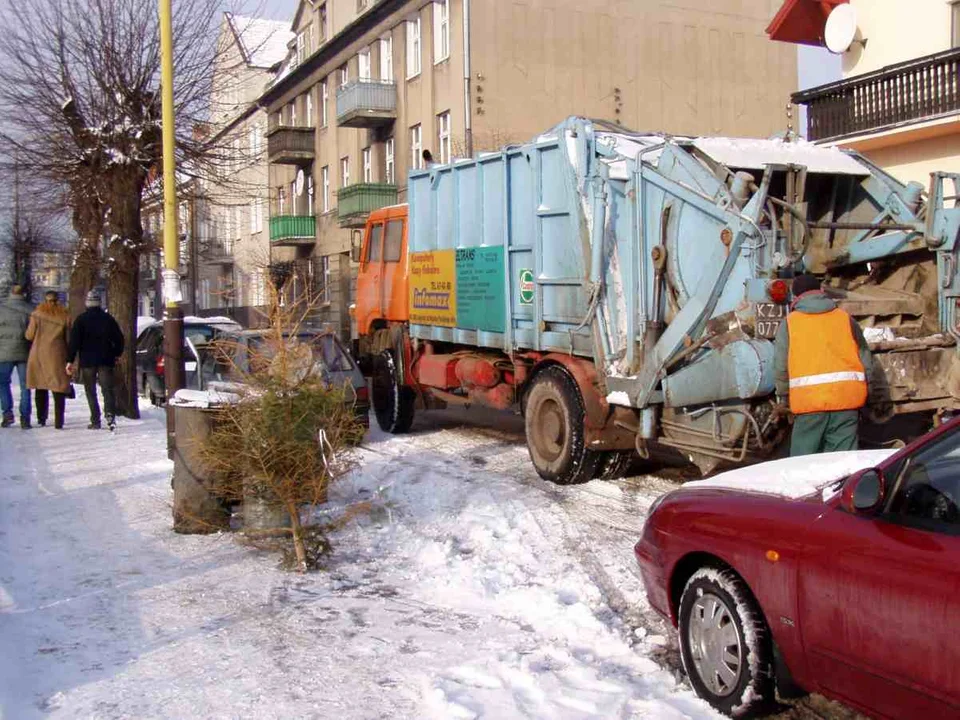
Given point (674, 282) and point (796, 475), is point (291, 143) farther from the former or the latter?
point (796, 475)

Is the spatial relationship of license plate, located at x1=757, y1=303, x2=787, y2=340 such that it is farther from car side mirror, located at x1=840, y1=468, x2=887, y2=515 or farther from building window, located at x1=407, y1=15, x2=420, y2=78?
building window, located at x1=407, y1=15, x2=420, y2=78

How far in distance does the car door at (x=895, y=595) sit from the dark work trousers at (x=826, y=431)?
8.54 ft

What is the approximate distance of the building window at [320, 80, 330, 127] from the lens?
40.8 meters

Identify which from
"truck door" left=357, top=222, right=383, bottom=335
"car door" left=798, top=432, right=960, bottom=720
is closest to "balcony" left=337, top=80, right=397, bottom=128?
"truck door" left=357, top=222, right=383, bottom=335

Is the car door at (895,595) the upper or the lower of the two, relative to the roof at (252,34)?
lower

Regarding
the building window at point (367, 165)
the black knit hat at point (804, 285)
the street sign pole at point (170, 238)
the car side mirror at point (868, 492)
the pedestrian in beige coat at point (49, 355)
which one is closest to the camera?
the car side mirror at point (868, 492)

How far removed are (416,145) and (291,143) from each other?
991 centimetres

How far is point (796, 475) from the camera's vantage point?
4.73 m

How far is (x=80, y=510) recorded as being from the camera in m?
8.31

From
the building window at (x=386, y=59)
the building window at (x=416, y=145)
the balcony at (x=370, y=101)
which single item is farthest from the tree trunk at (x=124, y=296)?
the building window at (x=386, y=59)

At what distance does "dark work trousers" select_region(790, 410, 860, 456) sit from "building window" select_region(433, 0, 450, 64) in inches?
1009

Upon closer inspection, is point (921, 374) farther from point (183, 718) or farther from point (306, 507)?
point (183, 718)

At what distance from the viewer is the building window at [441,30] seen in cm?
3066

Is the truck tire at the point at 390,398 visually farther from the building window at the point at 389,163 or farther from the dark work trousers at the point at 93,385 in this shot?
the building window at the point at 389,163
